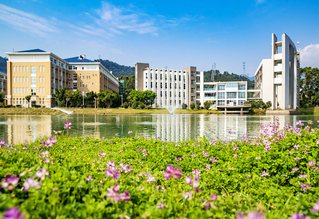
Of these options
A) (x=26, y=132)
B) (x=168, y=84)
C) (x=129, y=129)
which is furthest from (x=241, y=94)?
(x=26, y=132)

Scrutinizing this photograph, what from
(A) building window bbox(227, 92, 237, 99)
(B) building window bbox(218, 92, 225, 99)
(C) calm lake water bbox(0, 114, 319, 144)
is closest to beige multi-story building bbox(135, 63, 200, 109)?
(B) building window bbox(218, 92, 225, 99)

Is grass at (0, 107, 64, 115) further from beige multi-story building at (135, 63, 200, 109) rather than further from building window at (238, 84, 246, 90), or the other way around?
building window at (238, 84, 246, 90)

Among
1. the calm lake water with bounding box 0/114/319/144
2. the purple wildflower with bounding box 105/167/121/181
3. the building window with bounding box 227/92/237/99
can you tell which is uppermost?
the building window with bounding box 227/92/237/99

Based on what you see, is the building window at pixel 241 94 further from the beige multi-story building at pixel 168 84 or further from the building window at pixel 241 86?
the beige multi-story building at pixel 168 84

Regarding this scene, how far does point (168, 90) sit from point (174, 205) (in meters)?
76.8

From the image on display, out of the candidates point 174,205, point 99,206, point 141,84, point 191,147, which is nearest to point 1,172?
point 99,206

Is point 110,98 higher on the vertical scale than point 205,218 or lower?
higher

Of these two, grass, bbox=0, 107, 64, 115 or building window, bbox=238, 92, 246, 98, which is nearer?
grass, bbox=0, 107, 64, 115

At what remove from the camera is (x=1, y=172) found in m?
2.42

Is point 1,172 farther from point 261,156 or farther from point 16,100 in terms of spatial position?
point 16,100

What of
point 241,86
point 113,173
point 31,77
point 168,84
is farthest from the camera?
point 168,84

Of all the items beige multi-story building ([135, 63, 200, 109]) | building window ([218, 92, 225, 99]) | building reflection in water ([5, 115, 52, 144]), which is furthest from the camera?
beige multi-story building ([135, 63, 200, 109])

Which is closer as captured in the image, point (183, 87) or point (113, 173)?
point (113, 173)

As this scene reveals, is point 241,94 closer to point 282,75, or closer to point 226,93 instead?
point 226,93
